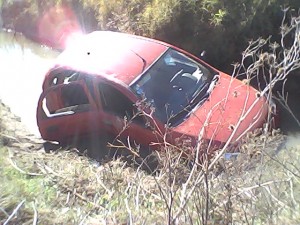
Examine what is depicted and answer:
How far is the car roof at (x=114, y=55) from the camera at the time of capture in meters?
7.39

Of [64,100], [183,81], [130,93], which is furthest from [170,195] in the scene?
[64,100]

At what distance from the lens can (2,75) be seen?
1078cm

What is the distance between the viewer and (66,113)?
7.71 m

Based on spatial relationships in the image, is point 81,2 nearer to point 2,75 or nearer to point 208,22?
point 2,75

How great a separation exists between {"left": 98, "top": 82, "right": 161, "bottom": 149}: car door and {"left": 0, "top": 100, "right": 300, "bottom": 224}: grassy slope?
38.4 inches

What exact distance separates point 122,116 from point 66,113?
91 cm

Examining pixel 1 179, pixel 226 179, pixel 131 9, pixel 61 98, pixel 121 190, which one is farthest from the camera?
pixel 131 9

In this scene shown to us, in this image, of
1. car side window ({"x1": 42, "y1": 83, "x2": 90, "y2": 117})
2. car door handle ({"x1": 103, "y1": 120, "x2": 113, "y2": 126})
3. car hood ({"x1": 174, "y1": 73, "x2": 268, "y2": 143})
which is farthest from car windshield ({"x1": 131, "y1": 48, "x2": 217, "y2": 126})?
car side window ({"x1": 42, "y1": 83, "x2": 90, "y2": 117})

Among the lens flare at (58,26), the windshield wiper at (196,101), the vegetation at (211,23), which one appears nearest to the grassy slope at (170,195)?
the windshield wiper at (196,101)

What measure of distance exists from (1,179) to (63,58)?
11.6 feet

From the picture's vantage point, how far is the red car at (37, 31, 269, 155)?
6992 mm

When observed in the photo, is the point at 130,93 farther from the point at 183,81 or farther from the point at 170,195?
the point at 170,195

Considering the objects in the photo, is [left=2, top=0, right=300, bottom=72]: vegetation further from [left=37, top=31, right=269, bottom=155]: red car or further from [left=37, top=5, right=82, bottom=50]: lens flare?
[left=37, top=5, right=82, bottom=50]: lens flare

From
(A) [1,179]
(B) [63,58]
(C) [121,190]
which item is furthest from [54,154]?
(A) [1,179]
